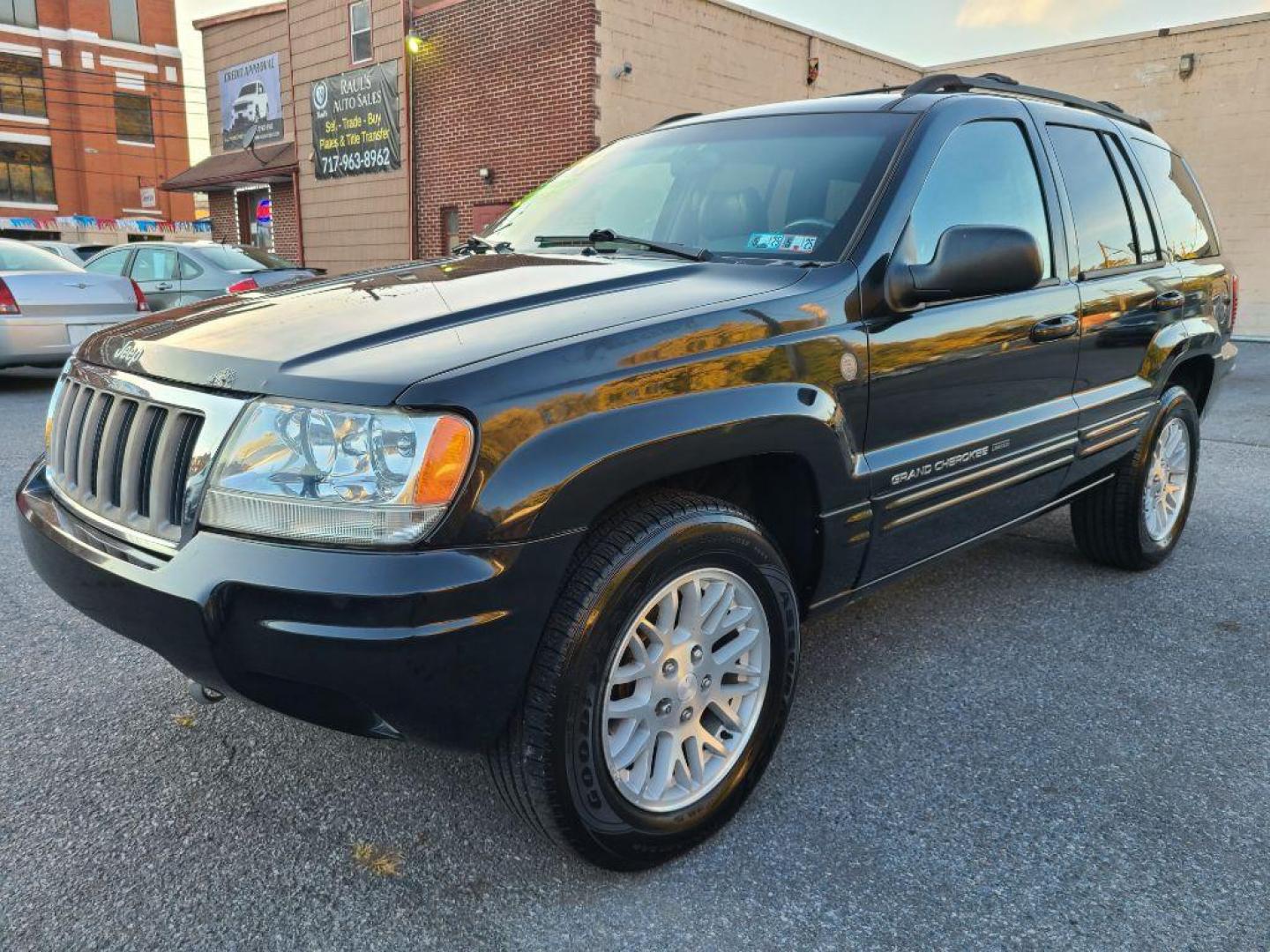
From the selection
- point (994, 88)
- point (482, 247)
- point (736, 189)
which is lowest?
point (482, 247)

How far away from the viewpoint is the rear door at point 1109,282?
3.38 metres

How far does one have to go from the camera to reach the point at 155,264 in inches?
467

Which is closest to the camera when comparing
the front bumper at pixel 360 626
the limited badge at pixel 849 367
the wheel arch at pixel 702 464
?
the front bumper at pixel 360 626

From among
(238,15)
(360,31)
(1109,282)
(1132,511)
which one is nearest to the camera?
(1109,282)

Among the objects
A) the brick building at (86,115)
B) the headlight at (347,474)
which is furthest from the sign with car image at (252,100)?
the brick building at (86,115)

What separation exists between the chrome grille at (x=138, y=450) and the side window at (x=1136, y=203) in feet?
11.2

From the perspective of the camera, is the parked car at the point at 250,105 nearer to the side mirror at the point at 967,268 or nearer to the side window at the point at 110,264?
the side window at the point at 110,264

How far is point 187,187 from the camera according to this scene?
858 inches

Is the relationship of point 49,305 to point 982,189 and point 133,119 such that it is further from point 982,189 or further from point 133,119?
point 133,119

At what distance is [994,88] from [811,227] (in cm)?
113

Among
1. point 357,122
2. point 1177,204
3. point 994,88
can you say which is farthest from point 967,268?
point 357,122

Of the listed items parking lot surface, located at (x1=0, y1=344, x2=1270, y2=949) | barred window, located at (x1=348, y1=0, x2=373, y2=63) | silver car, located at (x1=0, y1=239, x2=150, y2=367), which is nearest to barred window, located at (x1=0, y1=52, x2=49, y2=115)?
barred window, located at (x1=348, y1=0, x2=373, y2=63)

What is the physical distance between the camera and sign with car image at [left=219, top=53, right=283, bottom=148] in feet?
66.3

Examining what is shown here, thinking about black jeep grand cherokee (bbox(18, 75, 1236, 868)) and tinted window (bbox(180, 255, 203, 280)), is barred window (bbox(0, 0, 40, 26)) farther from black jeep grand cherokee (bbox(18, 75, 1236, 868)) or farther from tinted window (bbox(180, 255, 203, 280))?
black jeep grand cherokee (bbox(18, 75, 1236, 868))
